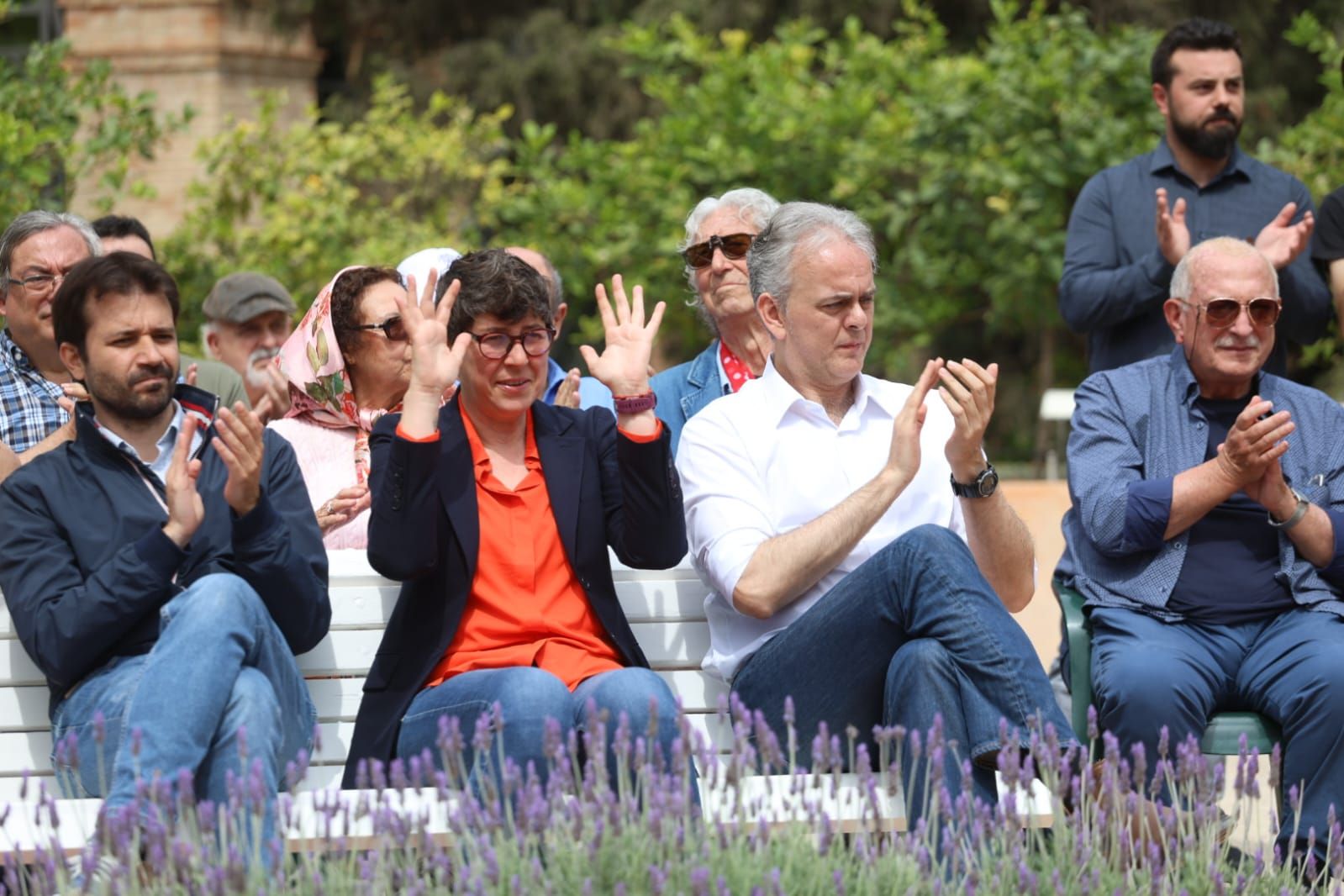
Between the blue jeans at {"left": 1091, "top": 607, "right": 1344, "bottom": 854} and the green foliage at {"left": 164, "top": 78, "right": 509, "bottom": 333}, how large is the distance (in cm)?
765

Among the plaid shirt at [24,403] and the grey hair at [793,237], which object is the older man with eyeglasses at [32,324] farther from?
the grey hair at [793,237]

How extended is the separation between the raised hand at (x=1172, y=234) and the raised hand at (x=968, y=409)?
1625 mm

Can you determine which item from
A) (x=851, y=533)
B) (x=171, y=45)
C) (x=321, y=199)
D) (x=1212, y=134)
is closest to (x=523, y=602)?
(x=851, y=533)

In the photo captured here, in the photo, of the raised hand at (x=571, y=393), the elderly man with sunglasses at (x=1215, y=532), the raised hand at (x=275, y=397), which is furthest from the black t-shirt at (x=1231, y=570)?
the raised hand at (x=275, y=397)

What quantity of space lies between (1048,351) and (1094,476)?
377 inches

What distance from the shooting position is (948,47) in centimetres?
1788

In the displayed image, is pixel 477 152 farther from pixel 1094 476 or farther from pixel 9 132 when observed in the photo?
pixel 1094 476

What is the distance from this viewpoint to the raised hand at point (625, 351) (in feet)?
13.7

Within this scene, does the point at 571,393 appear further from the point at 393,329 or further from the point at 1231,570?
the point at 1231,570

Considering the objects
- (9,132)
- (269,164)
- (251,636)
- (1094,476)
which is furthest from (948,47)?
(251,636)

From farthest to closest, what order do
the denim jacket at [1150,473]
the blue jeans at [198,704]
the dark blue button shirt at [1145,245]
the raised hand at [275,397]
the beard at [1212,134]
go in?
the raised hand at [275,397] < the beard at [1212,134] < the dark blue button shirt at [1145,245] < the denim jacket at [1150,473] < the blue jeans at [198,704]

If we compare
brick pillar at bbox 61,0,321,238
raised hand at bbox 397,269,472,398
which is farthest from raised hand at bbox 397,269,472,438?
brick pillar at bbox 61,0,321,238

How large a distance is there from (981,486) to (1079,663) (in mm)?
842

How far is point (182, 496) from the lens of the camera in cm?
389
